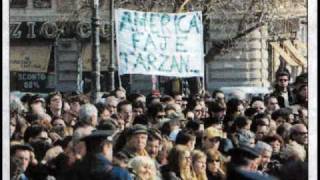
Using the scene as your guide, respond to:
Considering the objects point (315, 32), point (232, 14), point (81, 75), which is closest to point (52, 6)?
point (81, 75)

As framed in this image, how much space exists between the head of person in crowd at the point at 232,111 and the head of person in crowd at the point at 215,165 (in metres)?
0.27

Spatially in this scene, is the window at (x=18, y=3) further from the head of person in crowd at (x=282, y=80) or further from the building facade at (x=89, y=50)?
the head of person in crowd at (x=282, y=80)

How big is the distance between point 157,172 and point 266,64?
143 cm

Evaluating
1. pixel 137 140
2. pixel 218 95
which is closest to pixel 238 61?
pixel 218 95

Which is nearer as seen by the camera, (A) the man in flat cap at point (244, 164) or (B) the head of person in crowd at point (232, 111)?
(A) the man in flat cap at point (244, 164)

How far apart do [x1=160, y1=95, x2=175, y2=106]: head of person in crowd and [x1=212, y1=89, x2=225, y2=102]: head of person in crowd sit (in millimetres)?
381

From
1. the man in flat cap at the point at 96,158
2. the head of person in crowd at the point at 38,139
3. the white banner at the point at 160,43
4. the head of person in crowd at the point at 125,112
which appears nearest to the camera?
the head of person in crowd at the point at 38,139

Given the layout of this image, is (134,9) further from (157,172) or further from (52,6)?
(157,172)

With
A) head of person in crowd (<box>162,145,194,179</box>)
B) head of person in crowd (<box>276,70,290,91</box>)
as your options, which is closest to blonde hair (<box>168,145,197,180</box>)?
head of person in crowd (<box>162,145,194,179</box>)

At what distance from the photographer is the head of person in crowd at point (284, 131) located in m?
10.3

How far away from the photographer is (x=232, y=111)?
409 inches

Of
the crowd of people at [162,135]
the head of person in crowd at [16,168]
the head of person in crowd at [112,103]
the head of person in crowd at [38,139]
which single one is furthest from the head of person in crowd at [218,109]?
the head of person in crowd at [16,168]

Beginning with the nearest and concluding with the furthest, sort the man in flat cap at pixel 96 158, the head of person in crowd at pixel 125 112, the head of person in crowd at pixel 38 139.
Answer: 1. the head of person in crowd at pixel 38 139
2. the man in flat cap at pixel 96 158
3. the head of person in crowd at pixel 125 112

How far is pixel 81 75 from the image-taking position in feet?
34.1
